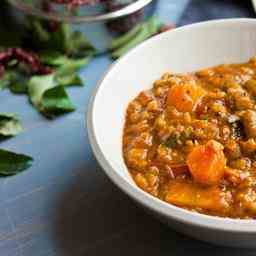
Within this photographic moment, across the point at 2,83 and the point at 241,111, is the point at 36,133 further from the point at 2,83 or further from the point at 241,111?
the point at 241,111

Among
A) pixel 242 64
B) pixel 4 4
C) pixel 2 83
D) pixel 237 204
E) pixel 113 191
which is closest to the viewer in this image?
pixel 237 204

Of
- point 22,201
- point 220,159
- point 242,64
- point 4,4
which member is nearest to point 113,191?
point 22,201

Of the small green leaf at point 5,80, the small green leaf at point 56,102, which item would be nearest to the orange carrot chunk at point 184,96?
the small green leaf at point 56,102

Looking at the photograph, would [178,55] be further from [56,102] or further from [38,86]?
[38,86]

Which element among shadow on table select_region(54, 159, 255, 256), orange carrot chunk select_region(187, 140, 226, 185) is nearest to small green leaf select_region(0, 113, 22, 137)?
shadow on table select_region(54, 159, 255, 256)

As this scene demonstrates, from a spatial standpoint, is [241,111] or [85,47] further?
[85,47]

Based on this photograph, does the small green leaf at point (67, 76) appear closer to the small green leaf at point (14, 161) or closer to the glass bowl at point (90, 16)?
the glass bowl at point (90, 16)
